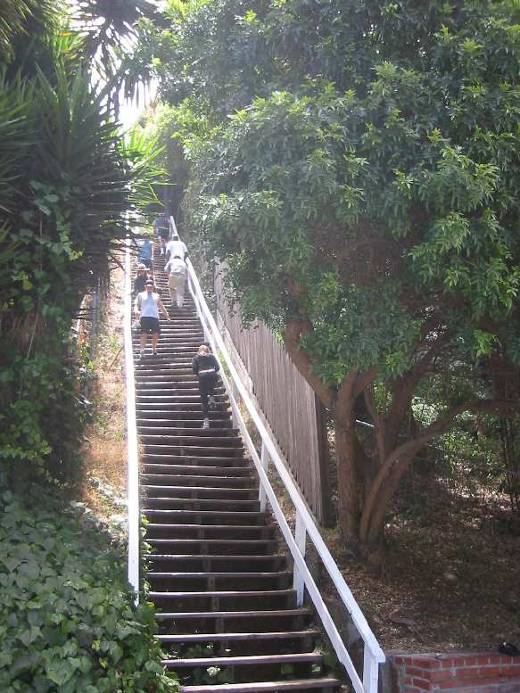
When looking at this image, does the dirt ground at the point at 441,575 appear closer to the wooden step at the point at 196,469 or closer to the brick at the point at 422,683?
the brick at the point at 422,683

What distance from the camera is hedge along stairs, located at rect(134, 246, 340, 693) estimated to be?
541 cm

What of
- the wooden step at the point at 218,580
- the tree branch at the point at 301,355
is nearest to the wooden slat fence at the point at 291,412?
the tree branch at the point at 301,355

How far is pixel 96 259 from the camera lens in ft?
20.9

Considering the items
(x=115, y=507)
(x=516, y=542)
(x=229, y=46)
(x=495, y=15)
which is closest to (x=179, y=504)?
(x=115, y=507)

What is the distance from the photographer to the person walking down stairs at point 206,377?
962 cm

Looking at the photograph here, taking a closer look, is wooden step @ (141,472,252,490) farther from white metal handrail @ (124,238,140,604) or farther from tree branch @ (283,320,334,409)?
tree branch @ (283,320,334,409)

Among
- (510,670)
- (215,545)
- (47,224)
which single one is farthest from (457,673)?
(47,224)

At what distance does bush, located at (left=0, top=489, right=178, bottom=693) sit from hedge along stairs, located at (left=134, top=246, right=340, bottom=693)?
495mm

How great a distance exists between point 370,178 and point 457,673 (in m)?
3.56

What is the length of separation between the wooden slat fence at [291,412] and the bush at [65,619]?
2825mm

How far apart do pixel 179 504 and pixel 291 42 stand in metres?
4.49

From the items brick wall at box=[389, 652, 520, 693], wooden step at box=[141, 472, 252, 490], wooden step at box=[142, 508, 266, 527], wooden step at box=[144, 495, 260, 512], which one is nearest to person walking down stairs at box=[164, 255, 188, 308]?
wooden step at box=[141, 472, 252, 490]

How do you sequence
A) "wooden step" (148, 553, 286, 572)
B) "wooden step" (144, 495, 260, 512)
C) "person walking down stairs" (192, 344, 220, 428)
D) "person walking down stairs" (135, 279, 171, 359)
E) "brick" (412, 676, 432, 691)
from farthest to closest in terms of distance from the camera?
"person walking down stairs" (135, 279, 171, 359) → "person walking down stairs" (192, 344, 220, 428) → "wooden step" (144, 495, 260, 512) → "wooden step" (148, 553, 286, 572) → "brick" (412, 676, 432, 691)

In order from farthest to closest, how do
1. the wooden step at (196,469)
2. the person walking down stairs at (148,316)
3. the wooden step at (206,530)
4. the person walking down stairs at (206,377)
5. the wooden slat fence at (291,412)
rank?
the person walking down stairs at (148,316), the person walking down stairs at (206,377), the wooden step at (196,469), the wooden slat fence at (291,412), the wooden step at (206,530)
